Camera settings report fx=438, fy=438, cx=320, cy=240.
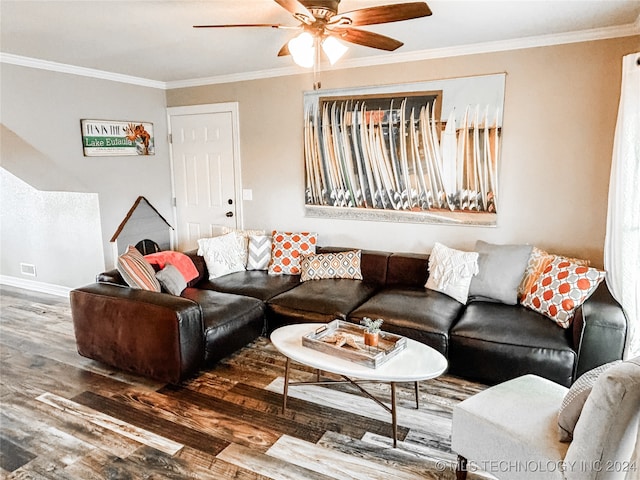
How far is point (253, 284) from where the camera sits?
388 cm

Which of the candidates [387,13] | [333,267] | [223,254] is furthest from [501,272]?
[223,254]

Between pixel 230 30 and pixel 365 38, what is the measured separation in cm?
109

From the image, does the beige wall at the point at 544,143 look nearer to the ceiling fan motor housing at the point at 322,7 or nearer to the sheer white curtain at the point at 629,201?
the sheer white curtain at the point at 629,201

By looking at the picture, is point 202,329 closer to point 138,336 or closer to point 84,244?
point 138,336

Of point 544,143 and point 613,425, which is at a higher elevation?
point 544,143

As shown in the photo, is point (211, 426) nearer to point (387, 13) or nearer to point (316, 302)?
point (316, 302)

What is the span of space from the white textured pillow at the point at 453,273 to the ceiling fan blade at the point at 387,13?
1.92 meters

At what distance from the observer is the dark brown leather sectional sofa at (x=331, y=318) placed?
2.67 meters

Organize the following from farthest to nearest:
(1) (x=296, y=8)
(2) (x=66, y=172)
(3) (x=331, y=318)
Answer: (2) (x=66, y=172), (3) (x=331, y=318), (1) (x=296, y=8)

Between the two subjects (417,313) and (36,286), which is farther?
(36,286)

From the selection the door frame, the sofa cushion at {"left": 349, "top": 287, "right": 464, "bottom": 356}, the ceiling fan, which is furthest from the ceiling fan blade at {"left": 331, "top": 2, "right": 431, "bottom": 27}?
A: the door frame

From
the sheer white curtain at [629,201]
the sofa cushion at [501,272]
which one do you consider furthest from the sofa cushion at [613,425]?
the sofa cushion at [501,272]

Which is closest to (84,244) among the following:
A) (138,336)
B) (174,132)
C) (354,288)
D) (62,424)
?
(174,132)

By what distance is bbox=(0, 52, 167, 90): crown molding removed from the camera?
3846mm
